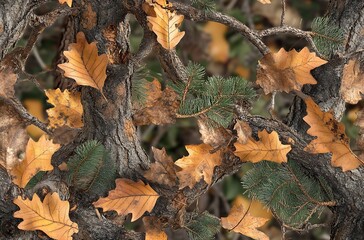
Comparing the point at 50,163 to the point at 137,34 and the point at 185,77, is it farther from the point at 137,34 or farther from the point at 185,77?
the point at 137,34

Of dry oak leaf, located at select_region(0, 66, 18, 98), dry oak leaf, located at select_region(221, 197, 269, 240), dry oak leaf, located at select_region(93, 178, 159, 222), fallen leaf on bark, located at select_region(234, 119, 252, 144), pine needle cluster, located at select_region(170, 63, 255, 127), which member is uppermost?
dry oak leaf, located at select_region(0, 66, 18, 98)

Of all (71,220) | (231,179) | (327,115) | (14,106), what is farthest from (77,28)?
(231,179)

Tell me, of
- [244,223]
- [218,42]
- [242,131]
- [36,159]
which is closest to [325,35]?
[242,131]

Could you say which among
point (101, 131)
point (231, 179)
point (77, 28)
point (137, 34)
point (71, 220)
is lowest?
point (231, 179)

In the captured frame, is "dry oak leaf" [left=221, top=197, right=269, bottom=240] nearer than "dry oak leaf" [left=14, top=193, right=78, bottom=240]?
No

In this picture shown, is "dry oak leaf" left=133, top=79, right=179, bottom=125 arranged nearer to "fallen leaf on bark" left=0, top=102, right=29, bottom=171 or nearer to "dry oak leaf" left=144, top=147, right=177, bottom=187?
"dry oak leaf" left=144, top=147, right=177, bottom=187

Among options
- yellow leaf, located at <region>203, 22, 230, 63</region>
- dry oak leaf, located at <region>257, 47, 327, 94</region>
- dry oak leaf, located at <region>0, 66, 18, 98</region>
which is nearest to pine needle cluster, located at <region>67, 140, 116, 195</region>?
dry oak leaf, located at <region>0, 66, 18, 98</region>
